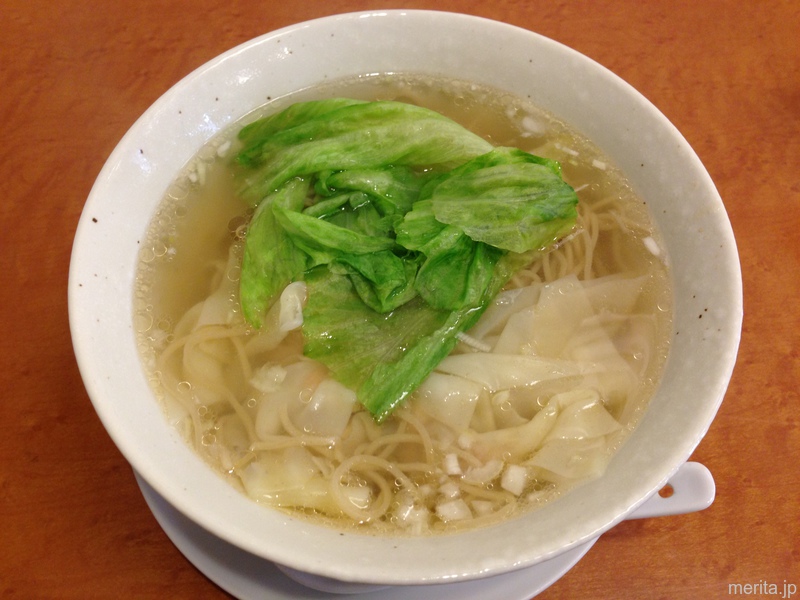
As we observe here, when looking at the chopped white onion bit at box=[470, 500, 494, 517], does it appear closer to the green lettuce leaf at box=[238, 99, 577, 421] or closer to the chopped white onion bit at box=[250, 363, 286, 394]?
the green lettuce leaf at box=[238, 99, 577, 421]

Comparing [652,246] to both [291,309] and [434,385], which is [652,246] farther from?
[291,309]

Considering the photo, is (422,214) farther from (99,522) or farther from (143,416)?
(99,522)

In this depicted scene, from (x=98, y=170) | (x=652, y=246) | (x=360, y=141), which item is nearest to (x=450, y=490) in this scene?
(x=652, y=246)

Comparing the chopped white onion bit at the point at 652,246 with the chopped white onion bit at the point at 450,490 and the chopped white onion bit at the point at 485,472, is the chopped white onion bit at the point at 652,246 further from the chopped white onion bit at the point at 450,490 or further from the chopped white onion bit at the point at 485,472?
the chopped white onion bit at the point at 450,490

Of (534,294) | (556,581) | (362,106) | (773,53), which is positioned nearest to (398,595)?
(556,581)

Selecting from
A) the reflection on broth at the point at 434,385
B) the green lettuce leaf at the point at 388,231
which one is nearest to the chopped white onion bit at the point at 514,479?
the reflection on broth at the point at 434,385

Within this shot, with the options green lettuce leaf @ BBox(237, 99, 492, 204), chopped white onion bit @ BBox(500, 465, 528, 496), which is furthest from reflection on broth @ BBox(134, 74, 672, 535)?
green lettuce leaf @ BBox(237, 99, 492, 204)
